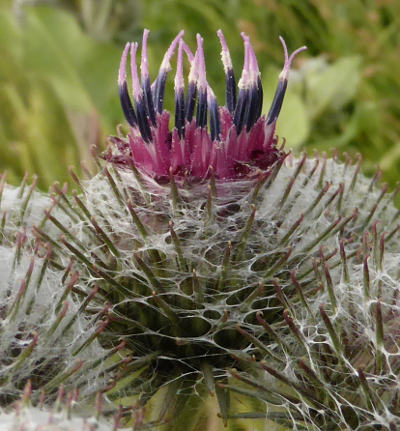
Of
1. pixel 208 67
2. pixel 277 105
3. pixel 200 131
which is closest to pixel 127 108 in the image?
pixel 200 131

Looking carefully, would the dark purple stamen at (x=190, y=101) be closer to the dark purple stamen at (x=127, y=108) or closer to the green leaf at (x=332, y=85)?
the dark purple stamen at (x=127, y=108)

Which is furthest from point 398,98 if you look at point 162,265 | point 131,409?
point 131,409

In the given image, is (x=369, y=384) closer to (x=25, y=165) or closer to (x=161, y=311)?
(x=161, y=311)

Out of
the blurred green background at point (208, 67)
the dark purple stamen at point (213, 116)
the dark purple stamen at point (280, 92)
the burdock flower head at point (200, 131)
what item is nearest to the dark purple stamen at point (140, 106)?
the burdock flower head at point (200, 131)

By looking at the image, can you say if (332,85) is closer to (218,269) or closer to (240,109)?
(240,109)

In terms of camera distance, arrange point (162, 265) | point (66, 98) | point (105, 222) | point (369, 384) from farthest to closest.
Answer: point (66, 98)
point (105, 222)
point (162, 265)
point (369, 384)

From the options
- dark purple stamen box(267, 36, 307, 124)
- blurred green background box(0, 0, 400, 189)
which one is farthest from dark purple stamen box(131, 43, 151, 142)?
blurred green background box(0, 0, 400, 189)
